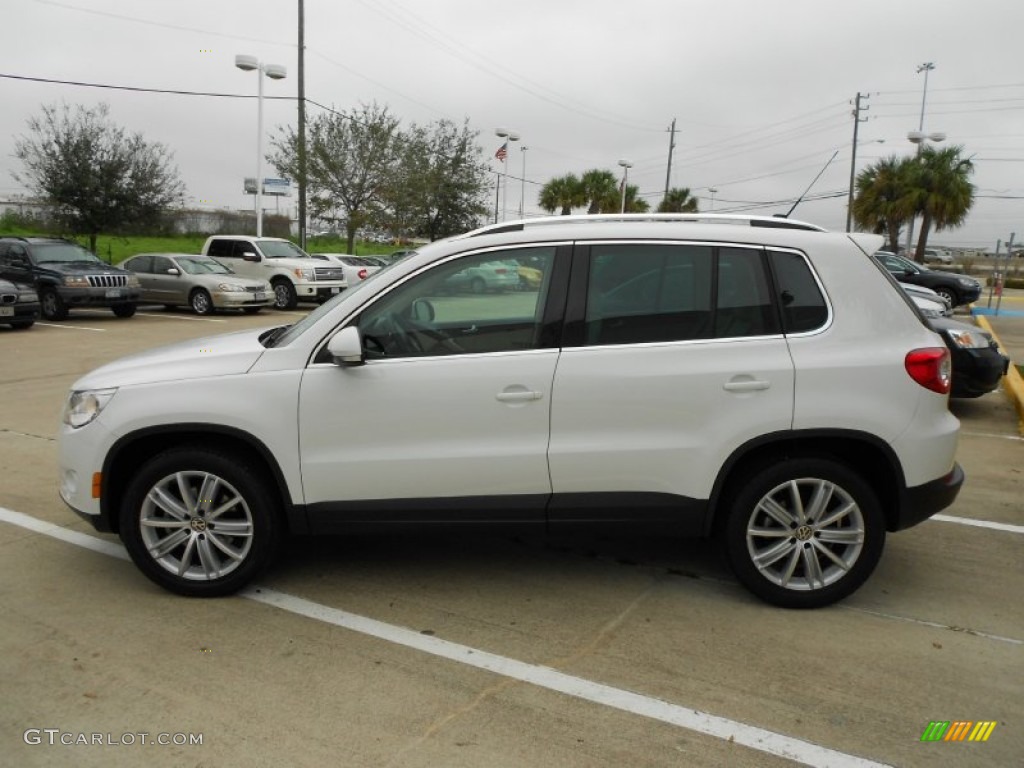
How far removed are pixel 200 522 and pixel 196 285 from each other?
655 inches

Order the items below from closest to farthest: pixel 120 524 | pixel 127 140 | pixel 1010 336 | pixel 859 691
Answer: pixel 859 691
pixel 120 524
pixel 1010 336
pixel 127 140

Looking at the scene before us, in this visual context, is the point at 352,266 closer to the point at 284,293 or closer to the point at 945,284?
the point at 284,293

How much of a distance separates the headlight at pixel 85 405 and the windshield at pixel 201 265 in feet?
54.8

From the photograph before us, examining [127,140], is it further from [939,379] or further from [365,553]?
[939,379]

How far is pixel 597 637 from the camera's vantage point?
3.64 m

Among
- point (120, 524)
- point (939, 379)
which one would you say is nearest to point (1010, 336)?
point (939, 379)

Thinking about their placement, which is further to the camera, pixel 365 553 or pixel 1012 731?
pixel 365 553

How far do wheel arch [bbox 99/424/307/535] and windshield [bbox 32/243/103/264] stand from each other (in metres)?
15.9

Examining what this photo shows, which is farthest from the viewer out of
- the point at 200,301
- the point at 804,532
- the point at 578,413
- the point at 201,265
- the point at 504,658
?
the point at 201,265

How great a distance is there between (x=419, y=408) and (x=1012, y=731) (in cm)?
267

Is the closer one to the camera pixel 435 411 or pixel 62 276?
pixel 435 411

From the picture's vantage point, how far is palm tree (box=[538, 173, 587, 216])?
4875cm

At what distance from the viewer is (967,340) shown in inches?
325

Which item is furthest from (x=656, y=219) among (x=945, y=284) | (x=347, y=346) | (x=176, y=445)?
(x=945, y=284)
